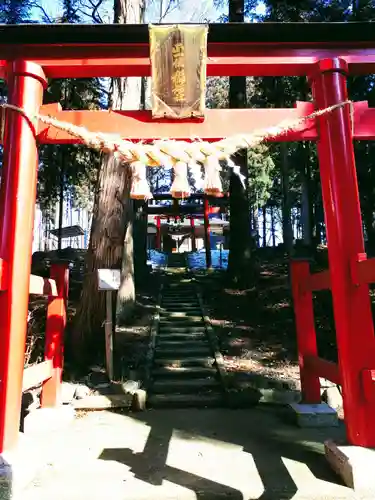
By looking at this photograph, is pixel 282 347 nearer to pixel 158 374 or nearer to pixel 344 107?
pixel 158 374

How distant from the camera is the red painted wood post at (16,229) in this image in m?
3.38

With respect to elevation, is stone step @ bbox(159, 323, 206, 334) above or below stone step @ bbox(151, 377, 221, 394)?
above

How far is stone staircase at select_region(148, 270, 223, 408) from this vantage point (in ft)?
19.3

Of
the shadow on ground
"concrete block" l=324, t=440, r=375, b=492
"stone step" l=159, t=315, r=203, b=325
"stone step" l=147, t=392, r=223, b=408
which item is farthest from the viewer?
"stone step" l=159, t=315, r=203, b=325

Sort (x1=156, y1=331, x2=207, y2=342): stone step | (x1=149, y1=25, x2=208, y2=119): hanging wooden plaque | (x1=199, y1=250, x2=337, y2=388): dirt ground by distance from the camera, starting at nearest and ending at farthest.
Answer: (x1=149, y1=25, x2=208, y2=119): hanging wooden plaque
(x1=199, y1=250, x2=337, y2=388): dirt ground
(x1=156, y1=331, x2=207, y2=342): stone step

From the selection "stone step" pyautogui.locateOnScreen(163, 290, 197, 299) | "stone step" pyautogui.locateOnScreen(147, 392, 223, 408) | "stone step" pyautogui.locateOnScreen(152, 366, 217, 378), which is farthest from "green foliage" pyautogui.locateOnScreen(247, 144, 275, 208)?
"stone step" pyautogui.locateOnScreen(147, 392, 223, 408)

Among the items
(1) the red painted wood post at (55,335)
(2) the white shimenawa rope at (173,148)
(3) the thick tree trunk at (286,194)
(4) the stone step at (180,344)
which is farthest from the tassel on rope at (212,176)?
(3) the thick tree trunk at (286,194)

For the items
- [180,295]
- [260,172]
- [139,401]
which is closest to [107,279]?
[139,401]

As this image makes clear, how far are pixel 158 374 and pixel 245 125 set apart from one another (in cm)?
448

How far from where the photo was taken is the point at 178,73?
3.90 meters

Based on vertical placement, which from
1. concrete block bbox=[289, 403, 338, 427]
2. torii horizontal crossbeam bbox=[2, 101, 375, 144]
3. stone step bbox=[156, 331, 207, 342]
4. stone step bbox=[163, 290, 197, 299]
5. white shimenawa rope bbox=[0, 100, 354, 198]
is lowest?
concrete block bbox=[289, 403, 338, 427]

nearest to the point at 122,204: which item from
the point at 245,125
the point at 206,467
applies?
the point at 245,125

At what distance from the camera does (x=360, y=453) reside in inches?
128

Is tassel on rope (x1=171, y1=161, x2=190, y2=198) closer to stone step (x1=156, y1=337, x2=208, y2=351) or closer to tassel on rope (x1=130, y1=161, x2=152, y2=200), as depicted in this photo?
tassel on rope (x1=130, y1=161, x2=152, y2=200)
